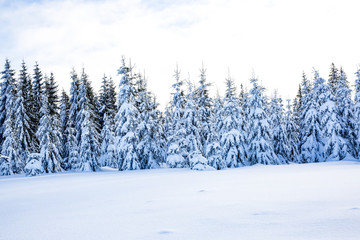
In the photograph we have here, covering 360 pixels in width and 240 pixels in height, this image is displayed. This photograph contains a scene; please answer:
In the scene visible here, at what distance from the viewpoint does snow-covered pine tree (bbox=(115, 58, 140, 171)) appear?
93.0ft

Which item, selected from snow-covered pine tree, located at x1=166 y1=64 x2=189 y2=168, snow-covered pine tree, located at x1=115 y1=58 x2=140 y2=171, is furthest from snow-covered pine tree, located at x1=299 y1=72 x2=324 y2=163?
snow-covered pine tree, located at x1=115 y1=58 x2=140 y2=171

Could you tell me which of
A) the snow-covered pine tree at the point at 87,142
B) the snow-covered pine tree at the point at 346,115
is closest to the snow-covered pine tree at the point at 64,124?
the snow-covered pine tree at the point at 87,142

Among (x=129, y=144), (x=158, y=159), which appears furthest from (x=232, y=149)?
(x=129, y=144)

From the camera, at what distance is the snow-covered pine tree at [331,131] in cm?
3139

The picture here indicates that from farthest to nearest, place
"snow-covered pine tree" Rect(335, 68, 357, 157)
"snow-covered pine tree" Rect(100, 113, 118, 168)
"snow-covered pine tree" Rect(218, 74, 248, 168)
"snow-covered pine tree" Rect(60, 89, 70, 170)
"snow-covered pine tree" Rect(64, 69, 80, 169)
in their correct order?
"snow-covered pine tree" Rect(100, 113, 118, 168) < "snow-covered pine tree" Rect(60, 89, 70, 170) < "snow-covered pine tree" Rect(64, 69, 80, 169) < "snow-covered pine tree" Rect(335, 68, 357, 157) < "snow-covered pine tree" Rect(218, 74, 248, 168)

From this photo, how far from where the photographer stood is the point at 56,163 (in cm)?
3067

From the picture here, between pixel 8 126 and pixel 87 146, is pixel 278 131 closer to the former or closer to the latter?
pixel 87 146

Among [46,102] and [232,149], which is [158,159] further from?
[46,102]

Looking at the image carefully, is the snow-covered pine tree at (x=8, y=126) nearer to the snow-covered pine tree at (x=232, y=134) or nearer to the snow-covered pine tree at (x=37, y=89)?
the snow-covered pine tree at (x=37, y=89)

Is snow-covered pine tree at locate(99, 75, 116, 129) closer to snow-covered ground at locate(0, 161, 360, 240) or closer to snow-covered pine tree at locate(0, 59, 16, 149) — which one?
snow-covered pine tree at locate(0, 59, 16, 149)

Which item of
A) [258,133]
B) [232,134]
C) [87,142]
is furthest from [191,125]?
[87,142]

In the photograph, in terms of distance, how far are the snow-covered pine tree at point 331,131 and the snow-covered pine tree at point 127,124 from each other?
950 inches

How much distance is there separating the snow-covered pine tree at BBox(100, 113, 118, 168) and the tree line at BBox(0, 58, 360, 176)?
0.16m

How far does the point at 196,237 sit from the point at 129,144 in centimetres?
2547
